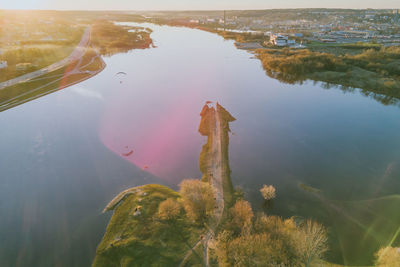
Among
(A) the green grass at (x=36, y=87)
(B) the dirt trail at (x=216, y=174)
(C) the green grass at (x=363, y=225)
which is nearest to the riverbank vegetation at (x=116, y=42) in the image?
(A) the green grass at (x=36, y=87)

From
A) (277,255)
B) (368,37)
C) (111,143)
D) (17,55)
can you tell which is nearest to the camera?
(277,255)

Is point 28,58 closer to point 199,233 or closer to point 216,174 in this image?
point 216,174

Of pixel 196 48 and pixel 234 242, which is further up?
pixel 196 48

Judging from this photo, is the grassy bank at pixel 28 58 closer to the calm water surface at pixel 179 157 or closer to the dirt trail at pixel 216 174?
the calm water surface at pixel 179 157

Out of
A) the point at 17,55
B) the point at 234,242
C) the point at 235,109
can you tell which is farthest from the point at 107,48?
the point at 234,242

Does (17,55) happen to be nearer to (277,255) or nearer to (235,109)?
(235,109)

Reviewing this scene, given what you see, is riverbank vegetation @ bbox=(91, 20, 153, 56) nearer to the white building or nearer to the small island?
the white building

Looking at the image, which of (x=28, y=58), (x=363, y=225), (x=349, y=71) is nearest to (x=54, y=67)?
(x=28, y=58)
